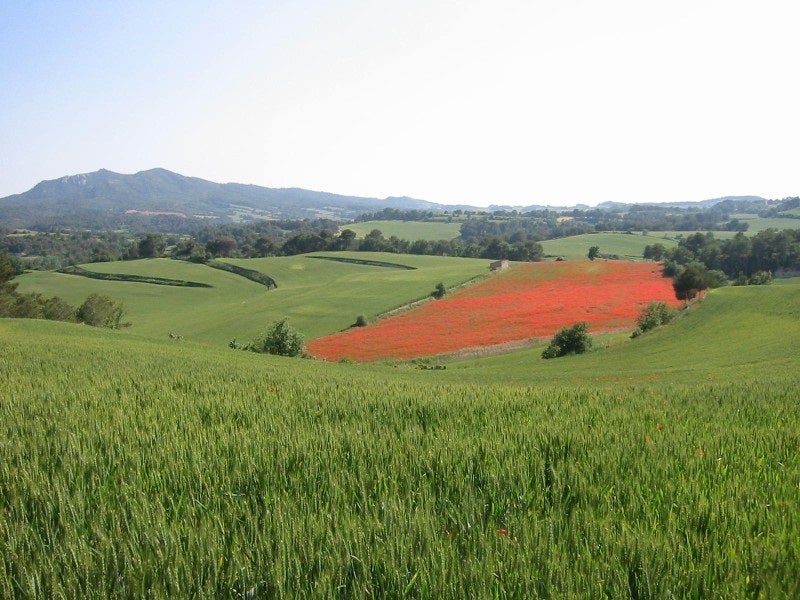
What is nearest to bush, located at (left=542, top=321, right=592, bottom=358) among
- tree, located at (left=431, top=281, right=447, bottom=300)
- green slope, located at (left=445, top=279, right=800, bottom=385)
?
green slope, located at (left=445, top=279, right=800, bottom=385)

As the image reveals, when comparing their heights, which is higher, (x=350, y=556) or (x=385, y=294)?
(x=350, y=556)

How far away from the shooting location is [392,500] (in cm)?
392

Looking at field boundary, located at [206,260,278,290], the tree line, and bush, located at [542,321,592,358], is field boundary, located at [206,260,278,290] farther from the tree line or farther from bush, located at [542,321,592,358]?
bush, located at [542,321,592,358]

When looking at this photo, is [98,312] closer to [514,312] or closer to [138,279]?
[138,279]

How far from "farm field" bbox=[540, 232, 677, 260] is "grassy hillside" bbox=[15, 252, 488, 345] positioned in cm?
4129

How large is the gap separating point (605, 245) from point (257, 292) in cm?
10778

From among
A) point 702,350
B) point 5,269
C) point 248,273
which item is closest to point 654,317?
point 702,350

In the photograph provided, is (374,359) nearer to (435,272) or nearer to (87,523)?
(87,523)

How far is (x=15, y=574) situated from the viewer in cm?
311

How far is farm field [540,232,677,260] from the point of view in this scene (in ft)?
511

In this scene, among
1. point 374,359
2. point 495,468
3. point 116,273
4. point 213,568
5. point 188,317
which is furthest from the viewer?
point 116,273

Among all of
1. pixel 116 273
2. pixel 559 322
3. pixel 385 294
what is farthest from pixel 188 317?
pixel 559 322

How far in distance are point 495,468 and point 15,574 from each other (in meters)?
3.41

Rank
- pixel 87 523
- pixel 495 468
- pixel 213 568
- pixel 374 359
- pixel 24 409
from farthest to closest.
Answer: pixel 374 359, pixel 24 409, pixel 495 468, pixel 87 523, pixel 213 568
